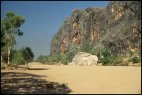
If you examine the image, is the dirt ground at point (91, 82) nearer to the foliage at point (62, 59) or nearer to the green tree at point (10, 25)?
the green tree at point (10, 25)

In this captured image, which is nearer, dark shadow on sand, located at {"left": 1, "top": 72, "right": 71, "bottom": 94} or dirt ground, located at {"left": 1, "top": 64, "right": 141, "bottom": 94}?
dark shadow on sand, located at {"left": 1, "top": 72, "right": 71, "bottom": 94}

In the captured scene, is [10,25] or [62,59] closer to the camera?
[10,25]

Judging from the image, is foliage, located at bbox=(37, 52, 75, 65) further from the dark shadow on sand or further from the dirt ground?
the dark shadow on sand

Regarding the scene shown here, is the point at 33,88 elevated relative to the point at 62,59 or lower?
lower

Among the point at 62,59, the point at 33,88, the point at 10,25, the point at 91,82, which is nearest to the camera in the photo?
the point at 33,88

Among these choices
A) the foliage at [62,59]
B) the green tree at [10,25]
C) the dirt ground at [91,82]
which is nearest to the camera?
the dirt ground at [91,82]

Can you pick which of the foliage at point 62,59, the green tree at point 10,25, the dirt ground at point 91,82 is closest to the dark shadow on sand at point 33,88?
the dirt ground at point 91,82

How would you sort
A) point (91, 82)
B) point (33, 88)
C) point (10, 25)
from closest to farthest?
1. point (33, 88)
2. point (91, 82)
3. point (10, 25)

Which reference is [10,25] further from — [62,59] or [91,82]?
[62,59]

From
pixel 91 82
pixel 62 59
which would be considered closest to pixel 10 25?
pixel 91 82

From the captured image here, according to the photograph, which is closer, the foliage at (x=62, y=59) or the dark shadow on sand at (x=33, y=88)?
the dark shadow on sand at (x=33, y=88)

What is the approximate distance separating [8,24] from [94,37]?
427 feet

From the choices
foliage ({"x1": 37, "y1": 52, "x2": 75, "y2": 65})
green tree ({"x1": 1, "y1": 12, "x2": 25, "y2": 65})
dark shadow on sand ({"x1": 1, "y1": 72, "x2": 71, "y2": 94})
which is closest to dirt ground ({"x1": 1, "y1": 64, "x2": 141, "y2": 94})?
dark shadow on sand ({"x1": 1, "y1": 72, "x2": 71, "y2": 94})

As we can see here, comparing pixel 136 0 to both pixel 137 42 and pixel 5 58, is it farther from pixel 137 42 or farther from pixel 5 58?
pixel 5 58
